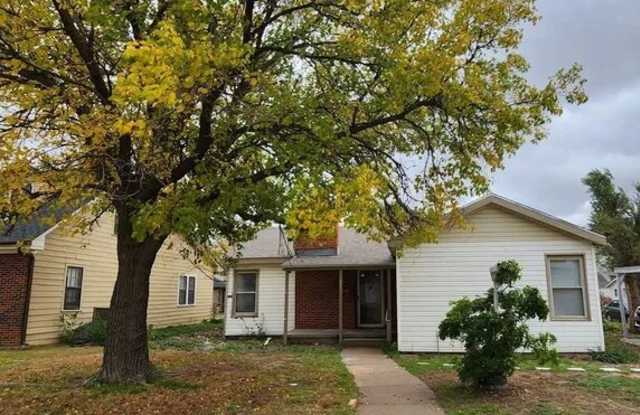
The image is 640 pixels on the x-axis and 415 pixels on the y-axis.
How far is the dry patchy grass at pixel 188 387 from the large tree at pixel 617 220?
14.4 meters

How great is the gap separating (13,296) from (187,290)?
32.4ft

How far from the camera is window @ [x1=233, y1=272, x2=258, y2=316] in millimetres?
18703

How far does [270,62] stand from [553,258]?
10.0 meters

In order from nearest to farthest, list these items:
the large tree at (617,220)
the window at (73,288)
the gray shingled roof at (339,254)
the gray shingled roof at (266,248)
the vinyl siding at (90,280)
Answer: the vinyl siding at (90,280)
the gray shingled roof at (339,254)
the window at (73,288)
the gray shingled roof at (266,248)
the large tree at (617,220)

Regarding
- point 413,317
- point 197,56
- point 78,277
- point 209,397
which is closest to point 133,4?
point 197,56

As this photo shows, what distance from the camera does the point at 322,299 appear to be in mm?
18625

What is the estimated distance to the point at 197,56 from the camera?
5758mm

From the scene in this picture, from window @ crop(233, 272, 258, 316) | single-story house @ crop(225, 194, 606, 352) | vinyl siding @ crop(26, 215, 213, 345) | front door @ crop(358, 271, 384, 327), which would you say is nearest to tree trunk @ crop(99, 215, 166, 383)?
vinyl siding @ crop(26, 215, 213, 345)

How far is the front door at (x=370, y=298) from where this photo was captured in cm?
1844

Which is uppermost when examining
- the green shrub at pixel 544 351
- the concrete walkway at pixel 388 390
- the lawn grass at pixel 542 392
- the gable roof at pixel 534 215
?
the gable roof at pixel 534 215

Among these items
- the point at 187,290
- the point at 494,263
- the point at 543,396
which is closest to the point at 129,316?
the point at 543,396

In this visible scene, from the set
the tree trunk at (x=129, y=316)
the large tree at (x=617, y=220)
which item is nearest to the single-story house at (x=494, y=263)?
the tree trunk at (x=129, y=316)

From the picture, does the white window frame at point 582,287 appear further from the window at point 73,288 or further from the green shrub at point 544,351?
the window at point 73,288

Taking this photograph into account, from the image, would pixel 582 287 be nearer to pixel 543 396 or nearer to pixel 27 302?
pixel 543 396
